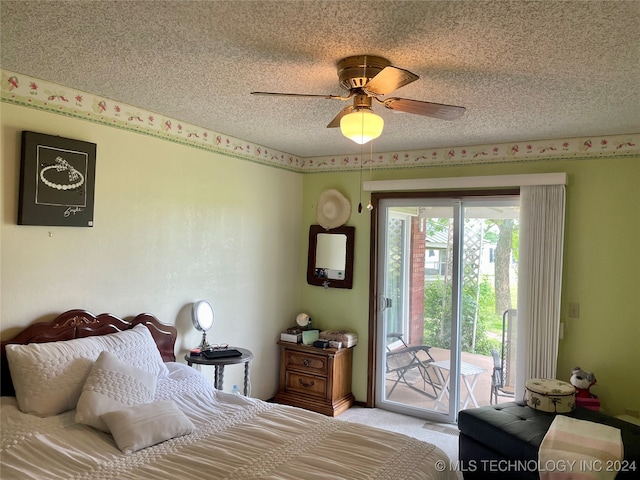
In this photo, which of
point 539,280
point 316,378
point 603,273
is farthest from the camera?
point 316,378

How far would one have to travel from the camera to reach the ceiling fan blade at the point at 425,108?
6.93 feet

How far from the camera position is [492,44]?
1904 mm

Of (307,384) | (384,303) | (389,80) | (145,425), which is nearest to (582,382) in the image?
(384,303)

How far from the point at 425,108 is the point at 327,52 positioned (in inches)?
20.4

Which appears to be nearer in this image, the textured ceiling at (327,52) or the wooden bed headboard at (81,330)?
the textured ceiling at (327,52)

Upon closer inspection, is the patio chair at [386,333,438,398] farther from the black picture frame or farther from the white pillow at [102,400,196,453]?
the black picture frame

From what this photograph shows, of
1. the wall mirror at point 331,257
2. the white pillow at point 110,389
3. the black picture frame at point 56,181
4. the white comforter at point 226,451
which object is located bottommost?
the white comforter at point 226,451

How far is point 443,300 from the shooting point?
4156 millimetres

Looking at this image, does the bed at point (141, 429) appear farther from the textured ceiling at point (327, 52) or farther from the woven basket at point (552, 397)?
the textured ceiling at point (327, 52)

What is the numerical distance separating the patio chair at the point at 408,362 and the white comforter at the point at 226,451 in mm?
2014

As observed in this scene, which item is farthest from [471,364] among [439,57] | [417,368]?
[439,57]

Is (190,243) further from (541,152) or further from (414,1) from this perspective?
(541,152)

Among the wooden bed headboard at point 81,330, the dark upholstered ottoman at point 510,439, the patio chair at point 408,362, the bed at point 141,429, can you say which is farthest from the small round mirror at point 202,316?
the dark upholstered ottoman at point 510,439

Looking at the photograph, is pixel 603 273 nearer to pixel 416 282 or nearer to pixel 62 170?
pixel 416 282
